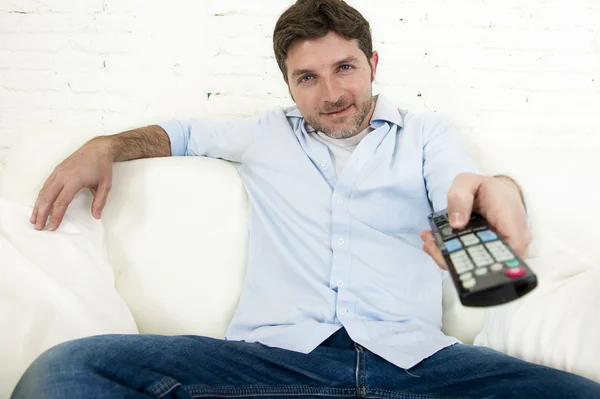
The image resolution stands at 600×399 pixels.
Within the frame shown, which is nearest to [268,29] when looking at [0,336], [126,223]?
[126,223]

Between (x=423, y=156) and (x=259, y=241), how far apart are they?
401 millimetres

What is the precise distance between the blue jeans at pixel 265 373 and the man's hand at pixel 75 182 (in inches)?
13.6

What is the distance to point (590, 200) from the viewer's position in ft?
3.91

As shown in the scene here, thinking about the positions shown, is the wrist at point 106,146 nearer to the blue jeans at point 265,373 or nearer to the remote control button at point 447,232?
the blue jeans at point 265,373

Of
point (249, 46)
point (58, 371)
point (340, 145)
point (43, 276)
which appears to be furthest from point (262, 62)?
point (58, 371)

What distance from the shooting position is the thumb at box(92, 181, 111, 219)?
1.17 metres

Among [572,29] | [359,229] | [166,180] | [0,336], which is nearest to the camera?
Result: [0,336]

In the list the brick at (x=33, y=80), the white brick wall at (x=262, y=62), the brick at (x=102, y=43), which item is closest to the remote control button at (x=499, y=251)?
the white brick wall at (x=262, y=62)

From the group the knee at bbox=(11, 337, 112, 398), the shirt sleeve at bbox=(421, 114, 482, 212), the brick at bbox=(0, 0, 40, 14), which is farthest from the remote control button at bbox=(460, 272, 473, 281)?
the brick at bbox=(0, 0, 40, 14)

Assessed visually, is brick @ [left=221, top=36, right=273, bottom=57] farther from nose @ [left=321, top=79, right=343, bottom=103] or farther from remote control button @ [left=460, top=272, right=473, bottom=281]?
remote control button @ [left=460, top=272, right=473, bottom=281]

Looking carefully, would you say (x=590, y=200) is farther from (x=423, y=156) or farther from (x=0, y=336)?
(x=0, y=336)

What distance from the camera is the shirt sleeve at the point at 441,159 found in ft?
3.61

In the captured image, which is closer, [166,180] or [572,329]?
[572,329]

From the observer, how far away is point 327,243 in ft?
3.85
